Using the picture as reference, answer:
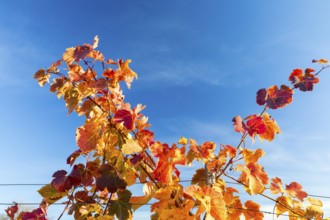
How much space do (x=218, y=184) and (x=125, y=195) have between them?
1.99 feet

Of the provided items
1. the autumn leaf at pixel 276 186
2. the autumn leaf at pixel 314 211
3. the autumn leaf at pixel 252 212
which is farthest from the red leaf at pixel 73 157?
the autumn leaf at pixel 314 211

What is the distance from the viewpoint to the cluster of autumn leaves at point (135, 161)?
173 cm

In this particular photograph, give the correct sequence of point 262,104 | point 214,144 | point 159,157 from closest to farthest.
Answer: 1. point 159,157
2. point 262,104
3. point 214,144

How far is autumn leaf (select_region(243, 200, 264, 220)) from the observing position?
208 cm

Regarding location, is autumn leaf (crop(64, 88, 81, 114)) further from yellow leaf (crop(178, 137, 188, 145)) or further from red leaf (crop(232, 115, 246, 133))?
red leaf (crop(232, 115, 246, 133))

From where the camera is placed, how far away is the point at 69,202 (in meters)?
1.92

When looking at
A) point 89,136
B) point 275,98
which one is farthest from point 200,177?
point 89,136

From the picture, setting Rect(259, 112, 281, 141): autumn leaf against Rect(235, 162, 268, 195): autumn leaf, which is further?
Rect(259, 112, 281, 141): autumn leaf

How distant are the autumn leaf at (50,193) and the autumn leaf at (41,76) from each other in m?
0.68

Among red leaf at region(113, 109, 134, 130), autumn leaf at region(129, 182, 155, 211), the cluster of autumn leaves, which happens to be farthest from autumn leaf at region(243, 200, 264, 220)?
red leaf at region(113, 109, 134, 130)

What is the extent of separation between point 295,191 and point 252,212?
353 mm

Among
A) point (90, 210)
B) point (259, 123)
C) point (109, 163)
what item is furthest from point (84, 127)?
point (259, 123)

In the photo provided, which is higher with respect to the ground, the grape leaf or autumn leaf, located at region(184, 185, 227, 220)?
the grape leaf

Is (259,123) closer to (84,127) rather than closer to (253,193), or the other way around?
(253,193)
